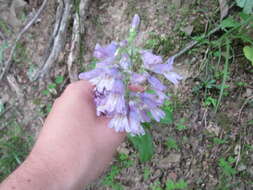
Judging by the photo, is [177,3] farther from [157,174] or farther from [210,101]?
[157,174]

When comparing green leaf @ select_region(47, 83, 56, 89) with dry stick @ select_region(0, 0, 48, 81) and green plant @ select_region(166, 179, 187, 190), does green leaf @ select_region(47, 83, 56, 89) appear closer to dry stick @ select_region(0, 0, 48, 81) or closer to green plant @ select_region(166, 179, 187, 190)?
dry stick @ select_region(0, 0, 48, 81)

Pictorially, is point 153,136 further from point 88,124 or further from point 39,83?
point 39,83

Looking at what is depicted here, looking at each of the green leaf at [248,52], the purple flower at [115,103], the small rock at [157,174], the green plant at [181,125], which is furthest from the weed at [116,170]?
the green leaf at [248,52]

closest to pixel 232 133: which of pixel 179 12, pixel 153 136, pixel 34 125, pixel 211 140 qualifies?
pixel 211 140

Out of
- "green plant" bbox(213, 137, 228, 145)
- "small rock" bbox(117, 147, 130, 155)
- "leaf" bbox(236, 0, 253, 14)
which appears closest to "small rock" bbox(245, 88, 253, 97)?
"green plant" bbox(213, 137, 228, 145)

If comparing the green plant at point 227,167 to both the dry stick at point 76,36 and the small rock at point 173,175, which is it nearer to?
the small rock at point 173,175

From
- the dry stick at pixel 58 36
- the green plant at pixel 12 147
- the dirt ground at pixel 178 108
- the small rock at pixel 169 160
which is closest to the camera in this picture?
the dirt ground at pixel 178 108

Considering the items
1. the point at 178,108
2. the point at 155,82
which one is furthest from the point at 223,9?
the point at 155,82
